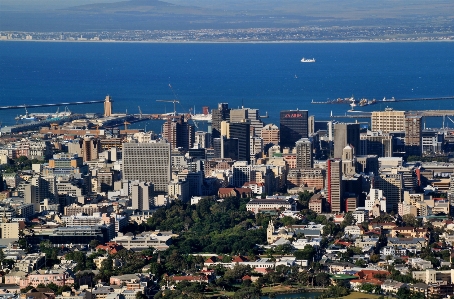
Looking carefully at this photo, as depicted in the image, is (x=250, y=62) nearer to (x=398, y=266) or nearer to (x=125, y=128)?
(x=125, y=128)

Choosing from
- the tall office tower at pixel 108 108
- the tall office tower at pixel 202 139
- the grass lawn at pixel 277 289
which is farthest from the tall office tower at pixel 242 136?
the grass lawn at pixel 277 289

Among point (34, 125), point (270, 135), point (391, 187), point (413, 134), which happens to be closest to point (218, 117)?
point (270, 135)

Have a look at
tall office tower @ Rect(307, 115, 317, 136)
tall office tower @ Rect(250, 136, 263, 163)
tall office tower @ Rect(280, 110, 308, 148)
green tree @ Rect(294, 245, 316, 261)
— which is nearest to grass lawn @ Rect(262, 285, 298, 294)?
green tree @ Rect(294, 245, 316, 261)

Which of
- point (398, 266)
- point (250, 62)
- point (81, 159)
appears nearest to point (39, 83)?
point (250, 62)

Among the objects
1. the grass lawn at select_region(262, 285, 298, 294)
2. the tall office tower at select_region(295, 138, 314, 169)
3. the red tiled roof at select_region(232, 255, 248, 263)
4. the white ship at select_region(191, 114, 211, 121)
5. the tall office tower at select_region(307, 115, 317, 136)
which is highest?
the white ship at select_region(191, 114, 211, 121)

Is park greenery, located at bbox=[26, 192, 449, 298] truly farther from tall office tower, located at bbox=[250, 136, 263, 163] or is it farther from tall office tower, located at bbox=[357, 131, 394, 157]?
tall office tower, located at bbox=[250, 136, 263, 163]

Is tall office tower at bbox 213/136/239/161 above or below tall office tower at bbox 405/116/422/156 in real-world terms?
below
